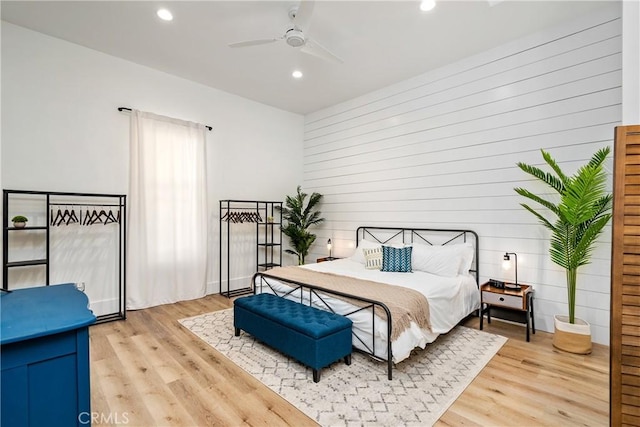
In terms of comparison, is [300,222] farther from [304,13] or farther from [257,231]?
[304,13]

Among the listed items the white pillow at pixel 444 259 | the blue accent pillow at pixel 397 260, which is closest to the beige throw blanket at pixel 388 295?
the blue accent pillow at pixel 397 260

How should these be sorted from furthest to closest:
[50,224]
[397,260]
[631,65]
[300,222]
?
[300,222], [397,260], [50,224], [631,65]

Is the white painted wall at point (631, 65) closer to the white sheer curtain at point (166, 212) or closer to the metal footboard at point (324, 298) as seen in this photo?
the metal footboard at point (324, 298)

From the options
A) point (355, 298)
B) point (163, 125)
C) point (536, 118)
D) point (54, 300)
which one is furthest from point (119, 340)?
point (536, 118)

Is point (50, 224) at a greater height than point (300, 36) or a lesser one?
lesser

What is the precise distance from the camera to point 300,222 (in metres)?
6.14

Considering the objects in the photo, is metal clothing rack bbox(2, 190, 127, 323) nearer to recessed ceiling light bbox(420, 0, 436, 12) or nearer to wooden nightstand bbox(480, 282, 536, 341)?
recessed ceiling light bbox(420, 0, 436, 12)

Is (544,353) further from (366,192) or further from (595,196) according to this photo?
(366,192)

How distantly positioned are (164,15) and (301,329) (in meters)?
3.58

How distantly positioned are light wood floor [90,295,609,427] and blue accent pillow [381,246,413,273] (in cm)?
140

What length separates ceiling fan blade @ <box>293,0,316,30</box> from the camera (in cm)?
268

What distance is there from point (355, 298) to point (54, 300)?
216 cm

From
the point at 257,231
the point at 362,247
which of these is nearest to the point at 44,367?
the point at 362,247

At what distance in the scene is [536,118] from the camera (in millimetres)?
3656
